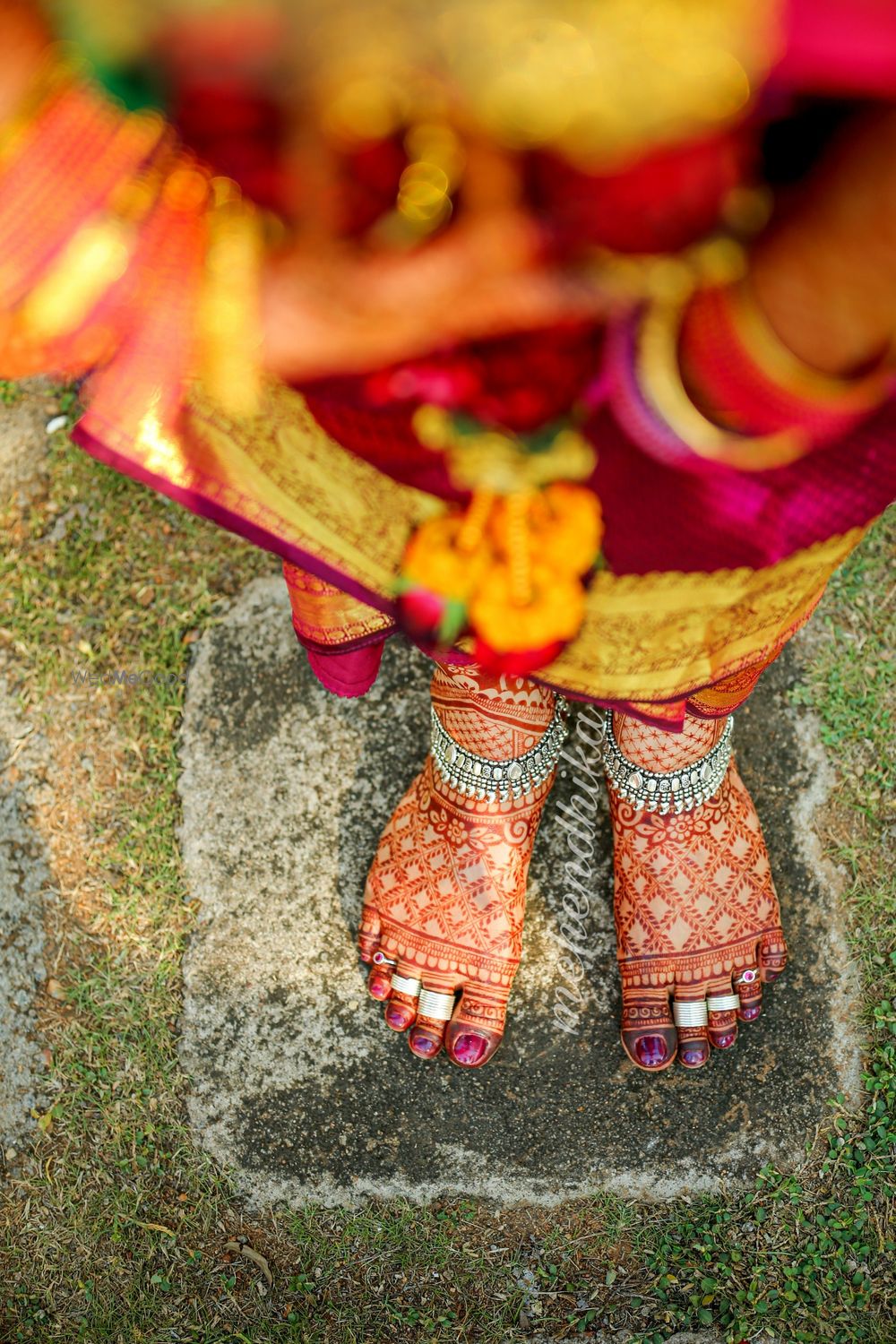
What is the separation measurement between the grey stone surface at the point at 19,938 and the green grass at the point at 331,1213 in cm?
3

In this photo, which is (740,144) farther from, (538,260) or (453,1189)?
(453,1189)

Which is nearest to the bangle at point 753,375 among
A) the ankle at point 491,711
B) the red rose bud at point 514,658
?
the red rose bud at point 514,658

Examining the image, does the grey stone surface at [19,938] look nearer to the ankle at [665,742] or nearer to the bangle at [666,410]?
the ankle at [665,742]

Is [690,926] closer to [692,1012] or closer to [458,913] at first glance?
[692,1012]

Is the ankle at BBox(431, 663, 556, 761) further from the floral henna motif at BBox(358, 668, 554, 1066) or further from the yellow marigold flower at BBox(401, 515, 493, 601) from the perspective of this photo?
the yellow marigold flower at BBox(401, 515, 493, 601)

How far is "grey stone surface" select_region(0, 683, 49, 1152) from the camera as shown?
1545mm

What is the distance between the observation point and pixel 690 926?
1.44 m

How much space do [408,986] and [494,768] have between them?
1.22ft

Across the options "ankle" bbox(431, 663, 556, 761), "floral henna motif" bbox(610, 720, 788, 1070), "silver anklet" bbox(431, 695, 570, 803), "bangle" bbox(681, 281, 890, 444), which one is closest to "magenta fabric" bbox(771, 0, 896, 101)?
"bangle" bbox(681, 281, 890, 444)

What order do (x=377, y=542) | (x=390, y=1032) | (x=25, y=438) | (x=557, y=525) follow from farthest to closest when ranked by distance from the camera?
(x=25, y=438)
(x=390, y=1032)
(x=377, y=542)
(x=557, y=525)

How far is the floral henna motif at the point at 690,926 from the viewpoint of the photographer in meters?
1.44

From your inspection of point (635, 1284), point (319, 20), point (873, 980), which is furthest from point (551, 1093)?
point (319, 20)

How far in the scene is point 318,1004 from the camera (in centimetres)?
154

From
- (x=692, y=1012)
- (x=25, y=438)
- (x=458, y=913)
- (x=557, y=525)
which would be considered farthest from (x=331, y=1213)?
(x=25, y=438)
